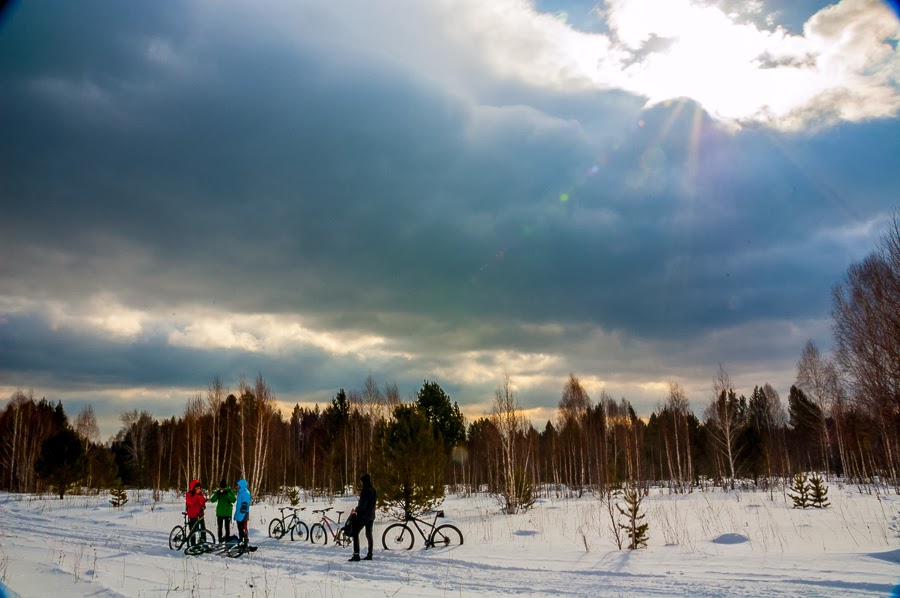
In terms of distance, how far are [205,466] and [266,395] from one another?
39.9 feet

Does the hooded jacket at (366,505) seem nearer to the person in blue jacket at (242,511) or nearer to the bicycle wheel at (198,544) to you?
the person in blue jacket at (242,511)

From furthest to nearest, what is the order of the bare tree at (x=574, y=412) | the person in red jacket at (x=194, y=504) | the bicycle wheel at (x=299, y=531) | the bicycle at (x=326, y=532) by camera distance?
the bare tree at (x=574, y=412)
the bicycle wheel at (x=299, y=531)
the person in red jacket at (x=194, y=504)
the bicycle at (x=326, y=532)

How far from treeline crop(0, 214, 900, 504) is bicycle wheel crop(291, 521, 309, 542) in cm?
393

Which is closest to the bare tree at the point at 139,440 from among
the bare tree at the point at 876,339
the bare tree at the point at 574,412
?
the bare tree at the point at 574,412

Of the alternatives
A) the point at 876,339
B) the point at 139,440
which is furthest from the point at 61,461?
the point at 876,339

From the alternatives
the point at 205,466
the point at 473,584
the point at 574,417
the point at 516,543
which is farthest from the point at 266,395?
the point at 473,584

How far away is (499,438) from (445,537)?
2362 cm

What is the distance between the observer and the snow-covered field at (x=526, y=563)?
34.1 feet

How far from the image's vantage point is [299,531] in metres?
20.2

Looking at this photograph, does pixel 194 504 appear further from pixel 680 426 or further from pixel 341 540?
pixel 680 426

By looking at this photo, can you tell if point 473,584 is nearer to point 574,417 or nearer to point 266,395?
point 266,395

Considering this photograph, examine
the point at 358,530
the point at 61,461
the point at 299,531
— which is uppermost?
the point at 61,461

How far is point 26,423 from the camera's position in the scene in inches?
2485

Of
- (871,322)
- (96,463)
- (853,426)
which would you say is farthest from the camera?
(96,463)
